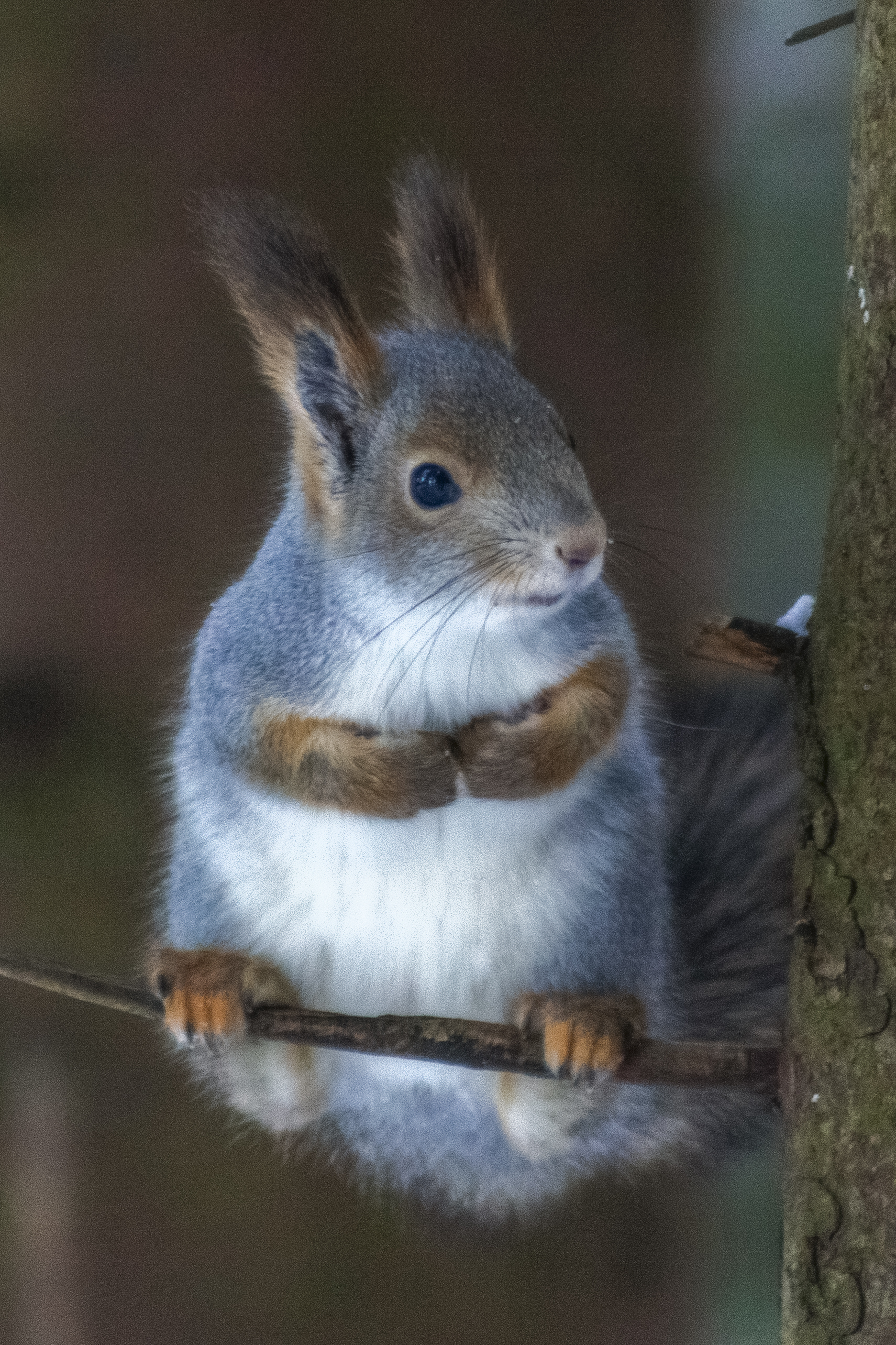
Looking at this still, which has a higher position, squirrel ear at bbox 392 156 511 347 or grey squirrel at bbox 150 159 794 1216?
squirrel ear at bbox 392 156 511 347

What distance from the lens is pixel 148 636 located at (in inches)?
42.7

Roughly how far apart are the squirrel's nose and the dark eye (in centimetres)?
7

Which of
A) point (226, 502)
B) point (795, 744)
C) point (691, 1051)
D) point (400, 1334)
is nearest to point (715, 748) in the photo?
point (795, 744)

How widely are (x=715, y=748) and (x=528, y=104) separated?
1.73ft

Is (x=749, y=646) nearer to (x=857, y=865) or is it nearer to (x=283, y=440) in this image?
(x=857, y=865)

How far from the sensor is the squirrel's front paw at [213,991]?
0.84m

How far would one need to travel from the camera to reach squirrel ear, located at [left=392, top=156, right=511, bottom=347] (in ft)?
2.60

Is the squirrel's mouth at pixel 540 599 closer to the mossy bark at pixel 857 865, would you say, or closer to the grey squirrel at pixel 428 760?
the grey squirrel at pixel 428 760

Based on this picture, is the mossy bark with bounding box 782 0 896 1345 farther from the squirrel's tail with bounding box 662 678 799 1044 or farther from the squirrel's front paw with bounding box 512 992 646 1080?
the squirrel's tail with bounding box 662 678 799 1044

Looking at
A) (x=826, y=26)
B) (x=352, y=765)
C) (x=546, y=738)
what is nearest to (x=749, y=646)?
(x=546, y=738)

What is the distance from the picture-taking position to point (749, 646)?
0.75 m

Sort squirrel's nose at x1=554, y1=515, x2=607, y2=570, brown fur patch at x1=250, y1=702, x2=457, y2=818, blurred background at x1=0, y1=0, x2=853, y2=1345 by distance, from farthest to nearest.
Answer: blurred background at x1=0, y1=0, x2=853, y2=1345
brown fur patch at x1=250, y1=702, x2=457, y2=818
squirrel's nose at x1=554, y1=515, x2=607, y2=570

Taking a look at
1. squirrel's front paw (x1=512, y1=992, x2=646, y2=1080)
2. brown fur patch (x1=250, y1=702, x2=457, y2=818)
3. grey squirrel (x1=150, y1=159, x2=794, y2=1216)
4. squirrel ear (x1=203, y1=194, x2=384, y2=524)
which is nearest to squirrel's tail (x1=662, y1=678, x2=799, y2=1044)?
grey squirrel (x1=150, y1=159, x2=794, y2=1216)

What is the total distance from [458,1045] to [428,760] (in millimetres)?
168
